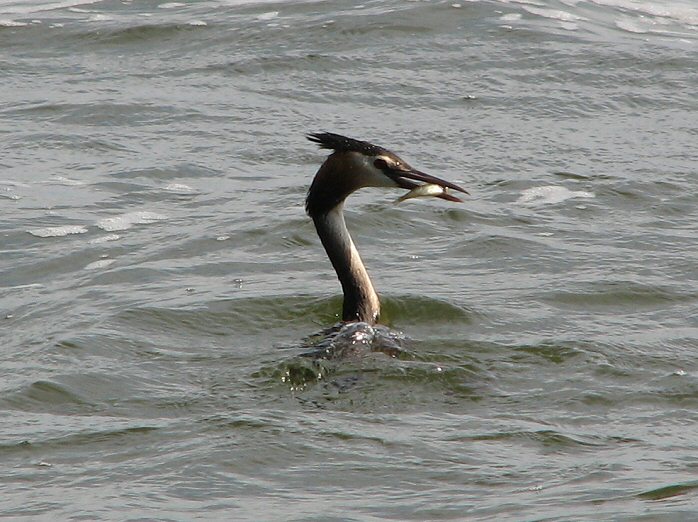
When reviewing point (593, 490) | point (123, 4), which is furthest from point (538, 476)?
point (123, 4)

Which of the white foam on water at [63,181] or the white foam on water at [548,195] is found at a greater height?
the white foam on water at [63,181]

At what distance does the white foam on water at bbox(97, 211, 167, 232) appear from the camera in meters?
10.5

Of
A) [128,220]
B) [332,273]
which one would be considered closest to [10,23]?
[128,220]

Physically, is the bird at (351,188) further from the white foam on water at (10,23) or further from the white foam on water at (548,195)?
the white foam on water at (10,23)

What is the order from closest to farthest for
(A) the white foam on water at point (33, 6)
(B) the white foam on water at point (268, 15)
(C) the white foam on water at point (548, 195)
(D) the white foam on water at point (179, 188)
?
(C) the white foam on water at point (548, 195) < (D) the white foam on water at point (179, 188) < (B) the white foam on water at point (268, 15) < (A) the white foam on water at point (33, 6)

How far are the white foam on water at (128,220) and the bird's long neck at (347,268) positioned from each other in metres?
2.34

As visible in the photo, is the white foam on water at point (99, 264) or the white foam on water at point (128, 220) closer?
the white foam on water at point (99, 264)

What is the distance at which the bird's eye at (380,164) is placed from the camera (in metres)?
8.34

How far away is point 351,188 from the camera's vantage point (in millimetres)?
8422

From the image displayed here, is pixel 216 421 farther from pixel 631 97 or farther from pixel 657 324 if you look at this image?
pixel 631 97

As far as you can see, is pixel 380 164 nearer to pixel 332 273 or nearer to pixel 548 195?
pixel 332 273

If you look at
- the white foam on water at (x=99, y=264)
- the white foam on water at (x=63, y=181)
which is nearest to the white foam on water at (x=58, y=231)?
the white foam on water at (x=99, y=264)

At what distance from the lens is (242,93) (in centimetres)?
1346

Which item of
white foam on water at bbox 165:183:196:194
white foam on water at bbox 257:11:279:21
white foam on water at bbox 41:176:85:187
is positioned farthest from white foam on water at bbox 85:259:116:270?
white foam on water at bbox 257:11:279:21
